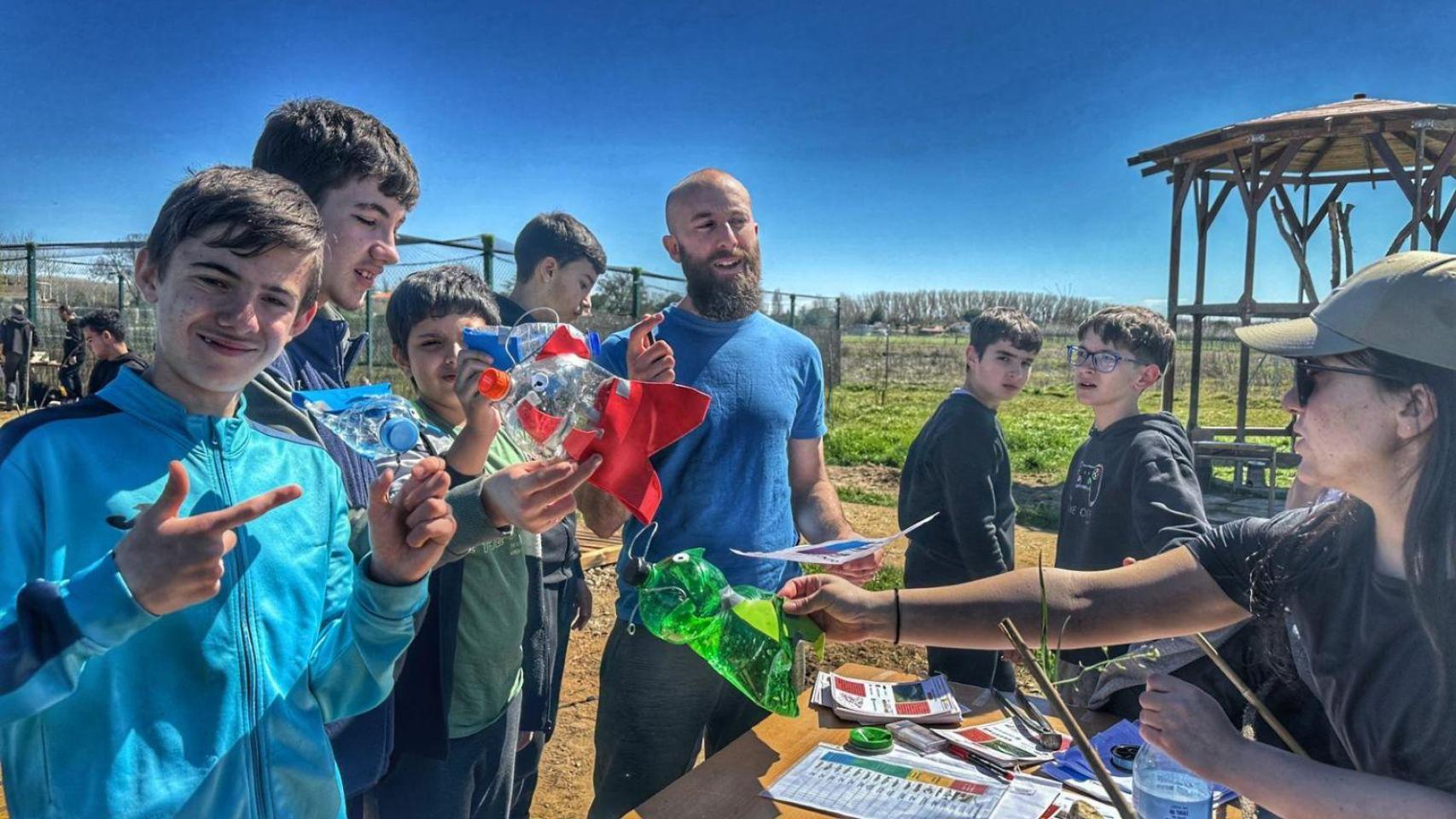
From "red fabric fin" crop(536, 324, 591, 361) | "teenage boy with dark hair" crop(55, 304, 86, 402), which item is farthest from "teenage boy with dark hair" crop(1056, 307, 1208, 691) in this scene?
"teenage boy with dark hair" crop(55, 304, 86, 402)

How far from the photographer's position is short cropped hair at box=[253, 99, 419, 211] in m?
1.80

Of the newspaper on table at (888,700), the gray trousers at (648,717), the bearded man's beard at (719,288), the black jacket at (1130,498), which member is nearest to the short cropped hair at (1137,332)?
the black jacket at (1130,498)

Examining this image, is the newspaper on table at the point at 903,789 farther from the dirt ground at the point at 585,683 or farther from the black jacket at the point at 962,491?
the dirt ground at the point at 585,683

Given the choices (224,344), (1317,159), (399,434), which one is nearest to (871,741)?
(399,434)

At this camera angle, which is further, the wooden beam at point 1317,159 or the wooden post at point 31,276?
the wooden post at point 31,276

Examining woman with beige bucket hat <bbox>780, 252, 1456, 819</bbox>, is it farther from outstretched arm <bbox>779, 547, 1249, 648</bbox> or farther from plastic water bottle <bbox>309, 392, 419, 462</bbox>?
plastic water bottle <bbox>309, 392, 419, 462</bbox>

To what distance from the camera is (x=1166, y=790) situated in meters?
1.52

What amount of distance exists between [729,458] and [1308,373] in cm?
154

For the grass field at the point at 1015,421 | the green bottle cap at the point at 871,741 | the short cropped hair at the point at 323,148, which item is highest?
the short cropped hair at the point at 323,148

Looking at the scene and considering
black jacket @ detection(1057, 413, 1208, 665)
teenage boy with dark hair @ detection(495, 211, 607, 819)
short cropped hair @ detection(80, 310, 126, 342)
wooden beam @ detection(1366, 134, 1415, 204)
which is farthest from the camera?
short cropped hair @ detection(80, 310, 126, 342)

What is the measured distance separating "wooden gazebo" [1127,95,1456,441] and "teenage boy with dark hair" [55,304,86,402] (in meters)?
14.7

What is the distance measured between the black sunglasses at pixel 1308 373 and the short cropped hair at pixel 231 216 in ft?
5.87

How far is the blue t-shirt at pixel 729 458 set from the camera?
8.60 feet

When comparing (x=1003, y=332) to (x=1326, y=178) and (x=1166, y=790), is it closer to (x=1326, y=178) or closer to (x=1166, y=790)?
(x=1166, y=790)
